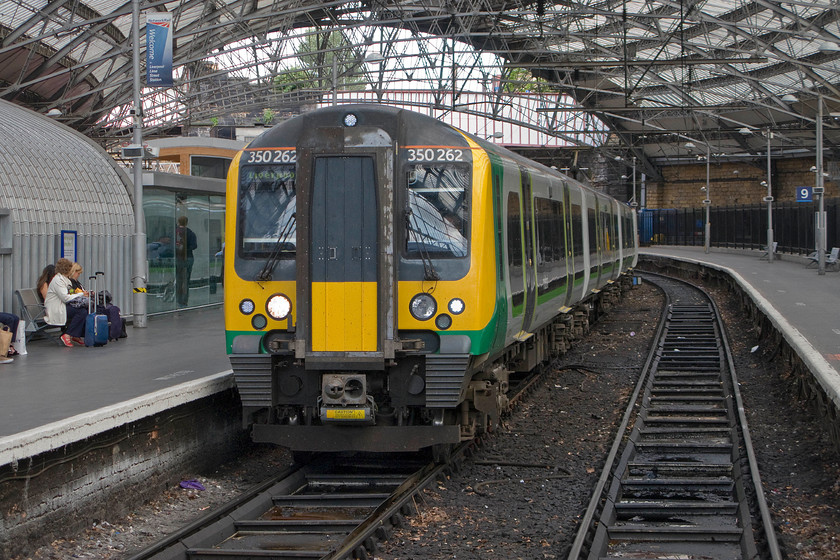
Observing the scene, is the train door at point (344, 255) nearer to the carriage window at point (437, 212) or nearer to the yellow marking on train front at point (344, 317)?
the yellow marking on train front at point (344, 317)

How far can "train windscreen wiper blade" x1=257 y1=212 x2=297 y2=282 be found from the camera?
8445 mm

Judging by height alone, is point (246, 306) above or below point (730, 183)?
below

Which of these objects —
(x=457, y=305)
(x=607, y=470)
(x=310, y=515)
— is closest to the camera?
(x=310, y=515)

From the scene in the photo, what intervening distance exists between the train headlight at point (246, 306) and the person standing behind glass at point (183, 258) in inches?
375

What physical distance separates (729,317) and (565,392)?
1305 centimetres

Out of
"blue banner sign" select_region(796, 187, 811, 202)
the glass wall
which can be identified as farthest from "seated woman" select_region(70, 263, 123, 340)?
"blue banner sign" select_region(796, 187, 811, 202)

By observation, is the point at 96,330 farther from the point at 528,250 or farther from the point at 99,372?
the point at 528,250

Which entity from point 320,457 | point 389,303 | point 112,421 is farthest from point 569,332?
point 112,421

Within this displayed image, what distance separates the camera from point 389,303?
321 inches

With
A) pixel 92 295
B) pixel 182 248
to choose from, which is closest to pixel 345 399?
pixel 92 295

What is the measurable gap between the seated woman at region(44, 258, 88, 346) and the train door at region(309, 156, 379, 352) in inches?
243

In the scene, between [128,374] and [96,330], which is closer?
[128,374]

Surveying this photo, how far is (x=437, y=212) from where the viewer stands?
333 inches

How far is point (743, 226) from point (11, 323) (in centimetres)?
4586
